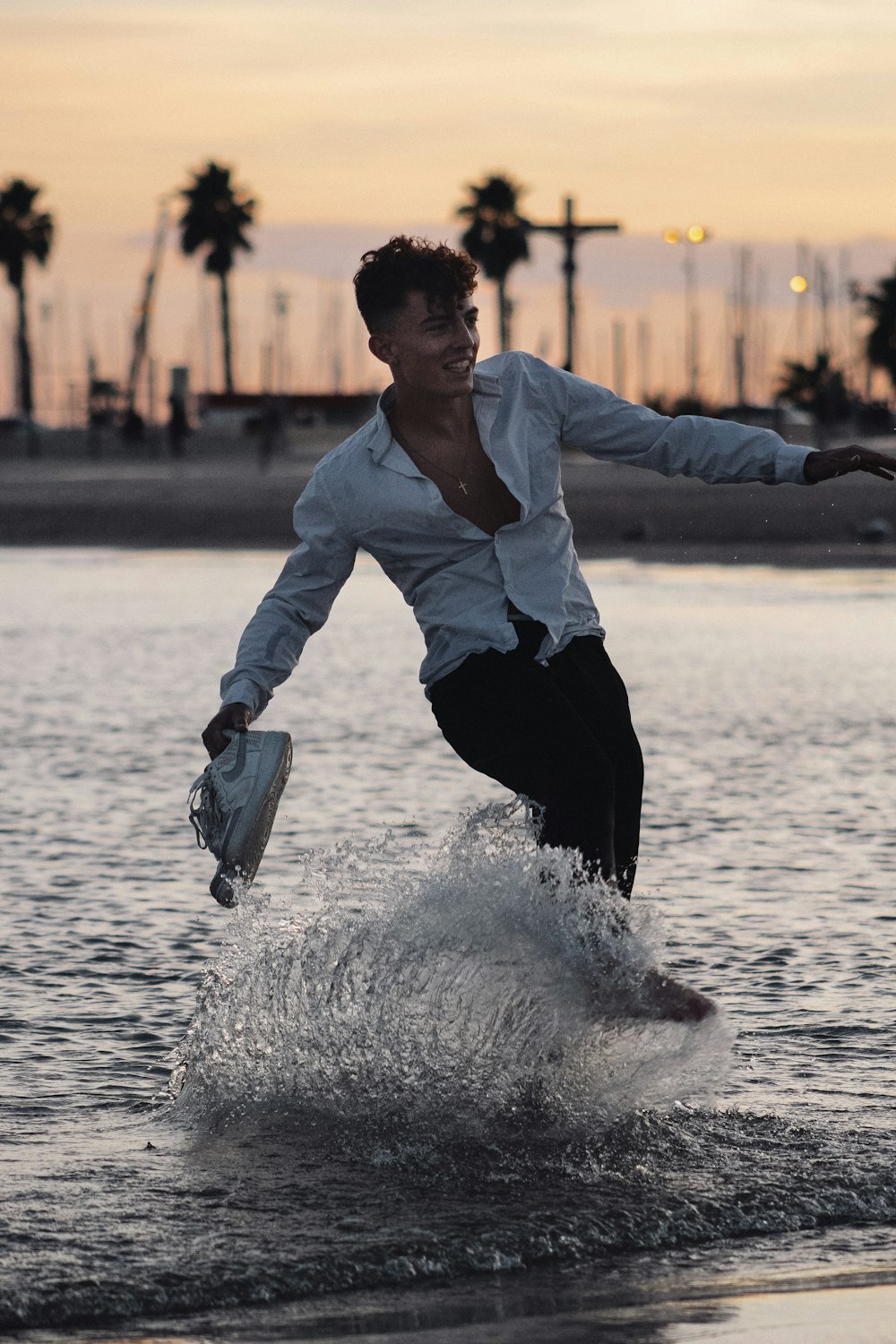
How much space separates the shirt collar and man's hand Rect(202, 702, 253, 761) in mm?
626

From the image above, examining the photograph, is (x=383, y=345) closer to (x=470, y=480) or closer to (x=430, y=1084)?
(x=470, y=480)

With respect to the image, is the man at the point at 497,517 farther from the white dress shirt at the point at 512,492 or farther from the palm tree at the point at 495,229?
the palm tree at the point at 495,229

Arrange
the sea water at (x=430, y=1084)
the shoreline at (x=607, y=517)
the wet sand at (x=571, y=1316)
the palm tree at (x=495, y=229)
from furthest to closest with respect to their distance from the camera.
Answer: the palm tree at (x=495, y=229)
the shoreline at (x=607, y=517)
the sea water at (x=430, y=1084)
the wet sand at (x=571, y=1316)

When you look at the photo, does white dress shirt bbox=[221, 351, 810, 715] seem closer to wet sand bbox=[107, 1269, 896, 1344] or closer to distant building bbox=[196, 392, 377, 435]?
wet sand bbox=[107, 1269, 896, 1344]

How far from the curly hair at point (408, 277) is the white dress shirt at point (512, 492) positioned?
19cm

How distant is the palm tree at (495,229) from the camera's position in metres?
84.8

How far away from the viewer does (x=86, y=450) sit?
7406 cm

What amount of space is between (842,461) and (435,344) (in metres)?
0.88

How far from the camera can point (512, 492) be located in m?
4.92

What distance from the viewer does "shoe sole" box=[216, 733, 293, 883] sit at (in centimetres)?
510

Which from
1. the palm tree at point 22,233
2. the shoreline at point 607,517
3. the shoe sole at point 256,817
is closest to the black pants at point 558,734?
the shoe sole at point 256,817

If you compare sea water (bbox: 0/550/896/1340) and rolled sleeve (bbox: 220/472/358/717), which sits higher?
rolled sleeve (bbox: 220/472/358/717)

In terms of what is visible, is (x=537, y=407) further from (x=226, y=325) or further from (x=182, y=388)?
(x=226, y=325)

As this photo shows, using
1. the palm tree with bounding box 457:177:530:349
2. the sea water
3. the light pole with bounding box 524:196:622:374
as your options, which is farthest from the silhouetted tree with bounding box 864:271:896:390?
the sea water
